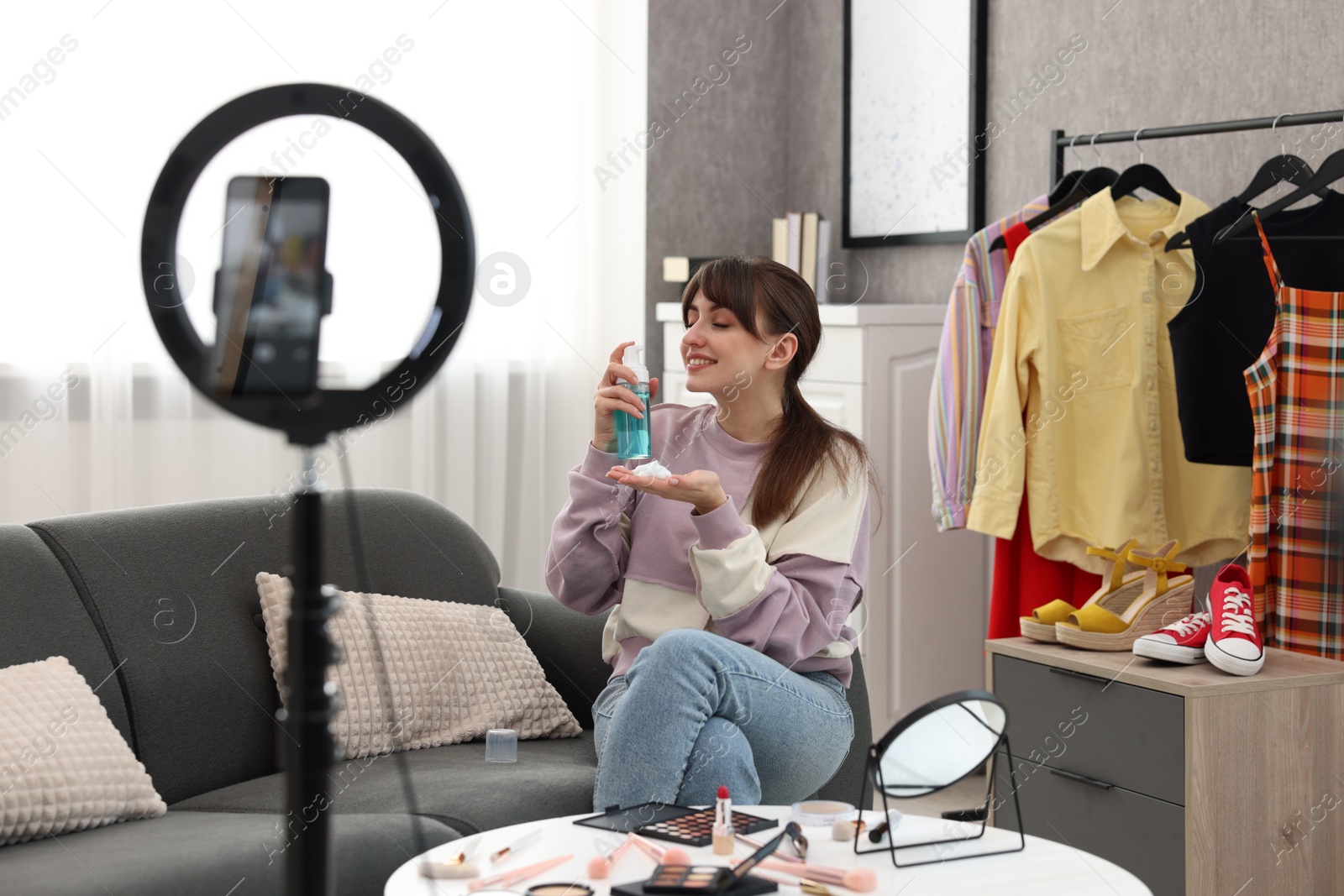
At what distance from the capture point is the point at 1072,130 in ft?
9.93

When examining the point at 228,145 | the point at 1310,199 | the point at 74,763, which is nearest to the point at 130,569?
the point at 74,763

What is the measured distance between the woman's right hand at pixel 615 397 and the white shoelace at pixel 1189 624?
940 mm

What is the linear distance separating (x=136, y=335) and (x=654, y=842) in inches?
86.2

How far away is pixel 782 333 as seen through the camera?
196 centimetres

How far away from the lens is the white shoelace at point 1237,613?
2.02 meters

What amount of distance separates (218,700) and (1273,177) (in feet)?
6.40

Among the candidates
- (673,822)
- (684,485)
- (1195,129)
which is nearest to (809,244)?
(1195,129)

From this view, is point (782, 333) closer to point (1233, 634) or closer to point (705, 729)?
point (705, 729)

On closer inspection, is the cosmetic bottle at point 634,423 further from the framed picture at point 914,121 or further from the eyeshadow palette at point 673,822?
the framed picture at point 914,121

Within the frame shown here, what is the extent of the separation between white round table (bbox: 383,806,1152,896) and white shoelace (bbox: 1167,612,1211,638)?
845mm

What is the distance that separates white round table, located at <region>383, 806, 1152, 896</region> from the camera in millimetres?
1208

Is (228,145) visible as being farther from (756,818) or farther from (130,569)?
(130,569)

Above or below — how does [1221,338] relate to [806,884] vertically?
above

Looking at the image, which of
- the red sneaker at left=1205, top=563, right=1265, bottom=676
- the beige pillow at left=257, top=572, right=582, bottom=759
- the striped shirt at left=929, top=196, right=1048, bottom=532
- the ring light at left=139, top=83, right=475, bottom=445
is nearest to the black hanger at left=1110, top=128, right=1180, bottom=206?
the striped shirt at left=929, top=196, right=1048, bottom=532
